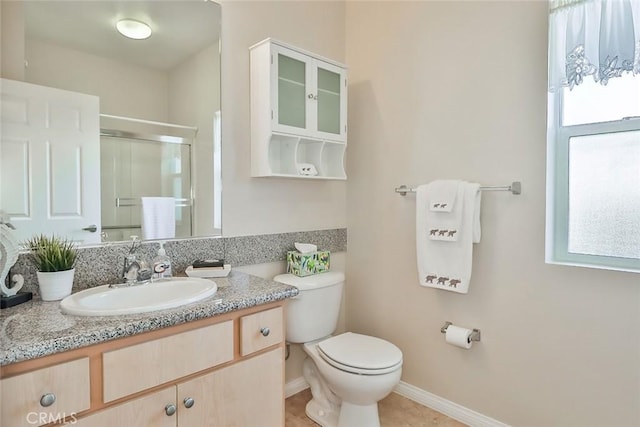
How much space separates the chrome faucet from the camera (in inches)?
56.9

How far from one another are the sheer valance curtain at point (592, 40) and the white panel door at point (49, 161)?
77.0 inches

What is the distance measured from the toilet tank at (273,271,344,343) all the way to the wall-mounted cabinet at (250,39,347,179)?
1.88 feet

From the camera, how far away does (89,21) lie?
1494 millimetres

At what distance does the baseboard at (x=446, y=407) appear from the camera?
1850mm

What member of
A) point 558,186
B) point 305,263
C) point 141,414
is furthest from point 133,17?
point 558,186

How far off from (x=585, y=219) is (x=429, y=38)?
123 cm

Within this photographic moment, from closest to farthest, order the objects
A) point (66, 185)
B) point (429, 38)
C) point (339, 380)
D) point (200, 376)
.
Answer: point (200, 376), point (66, 185), point (339, 380), point (429, 38)

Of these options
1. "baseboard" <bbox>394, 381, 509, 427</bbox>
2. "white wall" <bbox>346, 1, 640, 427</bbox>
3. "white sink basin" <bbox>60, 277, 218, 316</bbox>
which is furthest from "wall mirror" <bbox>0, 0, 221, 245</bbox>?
"baseboard" <bbox>394, 381, 509, 427</bbox>

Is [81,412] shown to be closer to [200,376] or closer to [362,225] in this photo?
[200,376]

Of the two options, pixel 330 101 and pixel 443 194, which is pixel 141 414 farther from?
pixel 330 101

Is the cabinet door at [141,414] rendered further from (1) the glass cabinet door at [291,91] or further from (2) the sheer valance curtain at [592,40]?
(2) the sheer valance curtain at [592,40]

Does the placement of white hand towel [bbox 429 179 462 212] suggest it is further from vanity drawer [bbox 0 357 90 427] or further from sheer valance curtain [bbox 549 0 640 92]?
vanity drawer [bbox 0 357 90 427]

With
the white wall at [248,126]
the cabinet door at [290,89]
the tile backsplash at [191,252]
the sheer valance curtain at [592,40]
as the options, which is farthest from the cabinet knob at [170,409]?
the sheer valance curtain at [592,40]

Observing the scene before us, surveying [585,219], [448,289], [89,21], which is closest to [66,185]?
[89,21]
